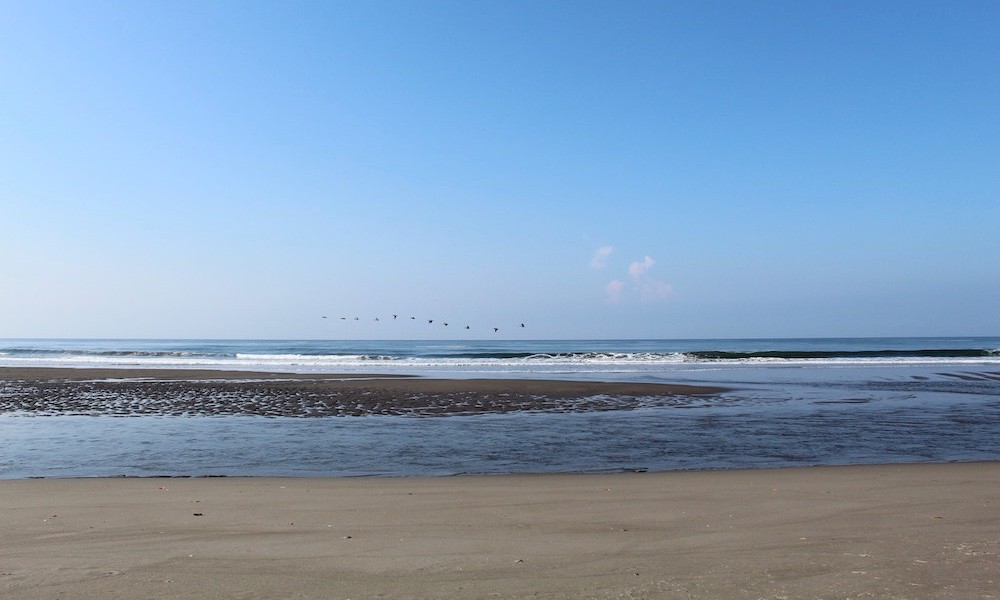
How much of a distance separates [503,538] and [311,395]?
728 inches

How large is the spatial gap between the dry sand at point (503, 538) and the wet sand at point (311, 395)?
32.9 feet

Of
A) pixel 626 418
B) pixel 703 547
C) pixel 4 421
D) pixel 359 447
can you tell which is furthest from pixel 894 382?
pixel 4 421

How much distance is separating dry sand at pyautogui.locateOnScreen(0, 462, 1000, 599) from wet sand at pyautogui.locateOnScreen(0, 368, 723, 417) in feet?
32.9

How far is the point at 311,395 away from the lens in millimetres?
23156

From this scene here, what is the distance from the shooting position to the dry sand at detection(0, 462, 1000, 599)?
182 inches

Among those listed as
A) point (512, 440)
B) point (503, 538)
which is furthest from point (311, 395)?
point (503, 538)

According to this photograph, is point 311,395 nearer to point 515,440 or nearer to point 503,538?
point 515,440

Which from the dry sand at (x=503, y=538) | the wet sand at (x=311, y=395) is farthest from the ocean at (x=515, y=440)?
the dry sand at (x=503, y=538)

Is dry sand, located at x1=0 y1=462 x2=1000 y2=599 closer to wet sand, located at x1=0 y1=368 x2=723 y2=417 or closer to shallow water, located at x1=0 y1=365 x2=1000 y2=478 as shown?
shallow water, located at x1=0 y1=365 x2=1000 y2=478

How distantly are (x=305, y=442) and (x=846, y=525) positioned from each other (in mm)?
9654

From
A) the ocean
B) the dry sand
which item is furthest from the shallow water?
the dry sand

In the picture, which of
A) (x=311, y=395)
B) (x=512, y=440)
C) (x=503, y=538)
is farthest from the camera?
(x=311, y=395)

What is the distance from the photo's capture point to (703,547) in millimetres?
5629

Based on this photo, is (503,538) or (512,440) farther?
(512,440)
